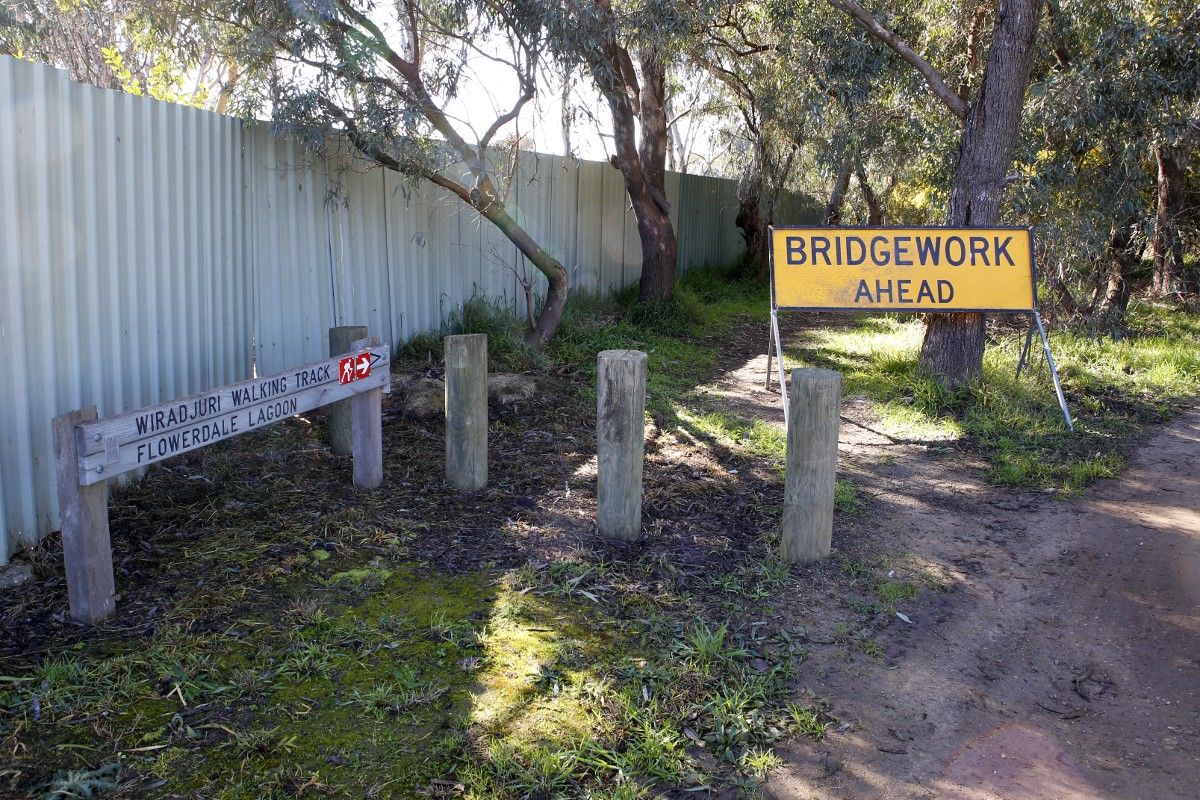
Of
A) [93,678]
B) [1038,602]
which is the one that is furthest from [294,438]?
[1038,602]

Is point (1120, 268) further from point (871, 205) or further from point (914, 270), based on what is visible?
point (871, 205)

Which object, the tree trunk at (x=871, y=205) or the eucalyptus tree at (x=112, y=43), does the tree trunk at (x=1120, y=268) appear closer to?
the tree trunk at (x=871, y=205)

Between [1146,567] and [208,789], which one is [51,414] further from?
[1146,567]

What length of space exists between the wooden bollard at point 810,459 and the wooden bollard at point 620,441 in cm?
80

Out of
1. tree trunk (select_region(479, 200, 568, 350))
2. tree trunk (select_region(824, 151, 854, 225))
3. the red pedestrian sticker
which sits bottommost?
the red pedestrian sticker

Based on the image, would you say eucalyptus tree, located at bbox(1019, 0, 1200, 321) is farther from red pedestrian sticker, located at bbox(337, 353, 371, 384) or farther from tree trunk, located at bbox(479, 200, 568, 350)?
red pedestrian sticker, located at bbox(337, 353, 371, 384)

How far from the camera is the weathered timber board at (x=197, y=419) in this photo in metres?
3.83

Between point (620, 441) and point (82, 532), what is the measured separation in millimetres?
2566

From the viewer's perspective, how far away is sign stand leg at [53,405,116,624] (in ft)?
12.4


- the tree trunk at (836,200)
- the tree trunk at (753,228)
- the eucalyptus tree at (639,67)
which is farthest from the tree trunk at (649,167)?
the tree trunk at (836,200)

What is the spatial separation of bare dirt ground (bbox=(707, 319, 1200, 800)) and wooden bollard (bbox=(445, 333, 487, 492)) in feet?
8.05

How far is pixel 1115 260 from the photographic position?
1240 cm

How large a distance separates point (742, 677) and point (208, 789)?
1.97 metres

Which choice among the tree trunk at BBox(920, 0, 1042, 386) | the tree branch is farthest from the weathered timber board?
the tree branch
